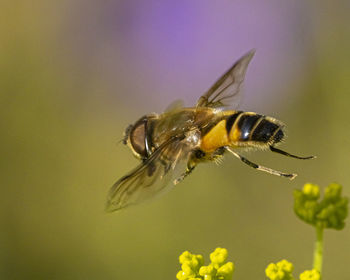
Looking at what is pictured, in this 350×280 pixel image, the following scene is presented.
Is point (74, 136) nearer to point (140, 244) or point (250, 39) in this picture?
point (140, 244)

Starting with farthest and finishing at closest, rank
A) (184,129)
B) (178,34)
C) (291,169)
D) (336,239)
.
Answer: (178,34) < (291,169) < (336,239) < (184,129)

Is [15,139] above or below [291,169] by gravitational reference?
above

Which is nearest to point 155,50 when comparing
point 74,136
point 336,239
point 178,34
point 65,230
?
point 178,34

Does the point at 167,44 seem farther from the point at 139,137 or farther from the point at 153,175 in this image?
the point at 153,175

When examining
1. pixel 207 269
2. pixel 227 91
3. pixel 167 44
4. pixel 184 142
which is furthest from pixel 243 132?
pixel 167 44

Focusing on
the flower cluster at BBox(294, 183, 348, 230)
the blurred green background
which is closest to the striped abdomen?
the flower cluster at BBox(294, 183, 348, 230)

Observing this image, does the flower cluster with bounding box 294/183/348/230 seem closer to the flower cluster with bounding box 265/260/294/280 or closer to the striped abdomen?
the flower cluster with bounding box 265/260/294/280
